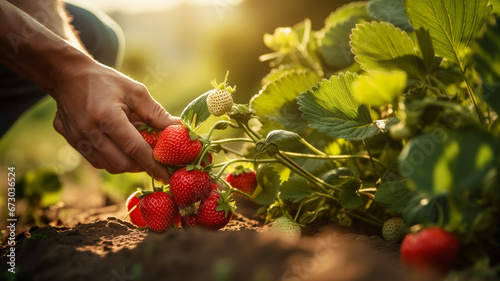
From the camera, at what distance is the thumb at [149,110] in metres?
1.23

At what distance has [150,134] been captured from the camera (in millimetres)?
1254

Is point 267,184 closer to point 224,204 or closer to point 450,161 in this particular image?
Answer: point 224,204

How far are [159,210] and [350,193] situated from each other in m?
0.53

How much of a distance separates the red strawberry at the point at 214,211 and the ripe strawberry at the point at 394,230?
42 cm

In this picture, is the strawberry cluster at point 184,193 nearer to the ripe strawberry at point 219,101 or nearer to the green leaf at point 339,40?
the ripe strawberry at point 219,101

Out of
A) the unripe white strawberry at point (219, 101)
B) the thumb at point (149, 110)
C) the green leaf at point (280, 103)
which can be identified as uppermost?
the unripe white strawberry at point (219, 101)

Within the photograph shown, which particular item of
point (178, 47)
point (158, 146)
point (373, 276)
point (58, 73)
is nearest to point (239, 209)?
point (158, 146)

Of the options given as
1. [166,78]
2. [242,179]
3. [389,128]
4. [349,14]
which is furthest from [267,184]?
[166,78]

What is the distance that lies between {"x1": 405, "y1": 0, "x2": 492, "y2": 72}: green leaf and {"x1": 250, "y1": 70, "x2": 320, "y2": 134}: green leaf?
0.48 meters

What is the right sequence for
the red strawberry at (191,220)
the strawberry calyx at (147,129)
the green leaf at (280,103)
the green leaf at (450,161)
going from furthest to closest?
the green leaf at (280,103)
the strawberry calyx at (147,129)
the red strawberry at (191,220)
the green leaf at (450,161)

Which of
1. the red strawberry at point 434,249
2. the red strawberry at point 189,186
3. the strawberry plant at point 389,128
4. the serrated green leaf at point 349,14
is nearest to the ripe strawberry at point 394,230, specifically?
the strawberry plant at point 389,128

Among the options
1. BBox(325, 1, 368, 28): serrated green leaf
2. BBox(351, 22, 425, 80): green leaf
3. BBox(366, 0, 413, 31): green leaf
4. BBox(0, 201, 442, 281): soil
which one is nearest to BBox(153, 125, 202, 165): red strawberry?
BBox(0, 201, 442, 281): soil

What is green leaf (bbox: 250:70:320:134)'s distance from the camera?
145 centimetres

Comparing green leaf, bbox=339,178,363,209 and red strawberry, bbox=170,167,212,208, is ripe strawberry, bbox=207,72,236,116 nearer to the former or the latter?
red strawberry, bbox=170,167,212,208
